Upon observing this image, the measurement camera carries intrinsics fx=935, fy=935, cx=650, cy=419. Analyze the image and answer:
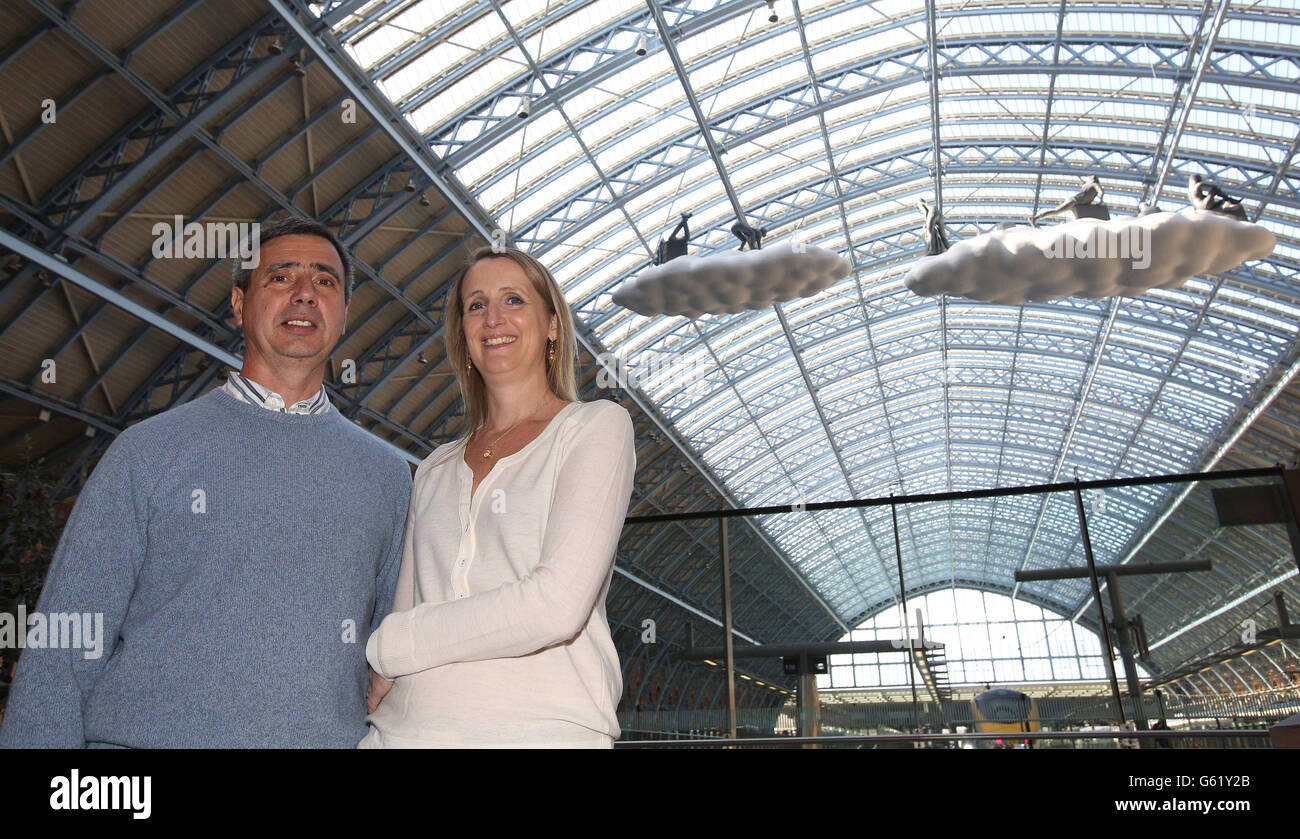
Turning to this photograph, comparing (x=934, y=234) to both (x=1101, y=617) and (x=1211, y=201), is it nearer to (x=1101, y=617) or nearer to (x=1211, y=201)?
(x=1211, y=201)

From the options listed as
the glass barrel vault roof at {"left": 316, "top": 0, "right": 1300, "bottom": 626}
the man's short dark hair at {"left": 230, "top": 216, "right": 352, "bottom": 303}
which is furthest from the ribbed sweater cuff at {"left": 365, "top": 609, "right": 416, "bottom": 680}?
the glass barrel vault roof at {"left": 316, "top": 0, "right": 1300, "bottom": 626}

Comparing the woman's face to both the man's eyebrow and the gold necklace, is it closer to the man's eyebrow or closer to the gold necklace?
the gold necklace

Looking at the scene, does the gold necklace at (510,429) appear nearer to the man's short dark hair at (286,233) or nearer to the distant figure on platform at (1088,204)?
the man's short dark hair at (286,233)

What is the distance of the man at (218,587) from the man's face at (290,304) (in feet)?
0.49

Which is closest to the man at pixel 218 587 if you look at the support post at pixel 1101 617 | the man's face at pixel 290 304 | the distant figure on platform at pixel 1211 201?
the man's face at pixel 290 304

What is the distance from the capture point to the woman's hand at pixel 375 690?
2.15m

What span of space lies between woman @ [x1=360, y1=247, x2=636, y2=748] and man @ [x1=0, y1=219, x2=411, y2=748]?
182mm

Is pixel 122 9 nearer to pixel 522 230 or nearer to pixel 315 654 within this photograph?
pixel 522 230

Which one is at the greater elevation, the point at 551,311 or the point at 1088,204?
the point at 1088,204

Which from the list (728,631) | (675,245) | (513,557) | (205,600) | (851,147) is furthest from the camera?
(851,147)

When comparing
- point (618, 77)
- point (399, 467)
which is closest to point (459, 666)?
point (399, 467)

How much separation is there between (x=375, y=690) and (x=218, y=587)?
42cm

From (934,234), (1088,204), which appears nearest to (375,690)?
(1088,204)

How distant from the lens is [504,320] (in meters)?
2.14
